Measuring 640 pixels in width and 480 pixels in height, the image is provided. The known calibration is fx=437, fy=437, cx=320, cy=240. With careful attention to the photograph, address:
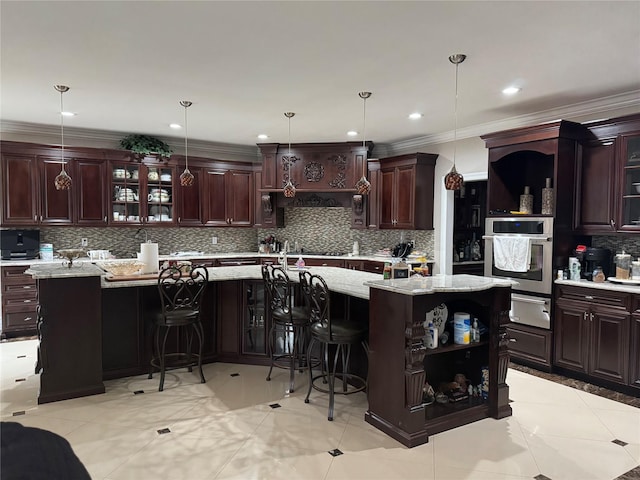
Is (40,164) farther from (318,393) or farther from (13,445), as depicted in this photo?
(13,445)

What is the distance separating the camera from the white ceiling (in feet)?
8.95

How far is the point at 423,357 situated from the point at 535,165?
326cm

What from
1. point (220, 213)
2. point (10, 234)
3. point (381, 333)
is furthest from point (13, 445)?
point (220, 213)

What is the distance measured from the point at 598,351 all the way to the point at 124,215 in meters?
6.18

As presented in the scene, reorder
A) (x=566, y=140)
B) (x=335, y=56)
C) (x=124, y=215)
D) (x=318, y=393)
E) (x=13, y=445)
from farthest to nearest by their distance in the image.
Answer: (x=124, y=215), (x=566, y=140), (x=318, y=393), (x=335, y=56), (x=13, y=445)

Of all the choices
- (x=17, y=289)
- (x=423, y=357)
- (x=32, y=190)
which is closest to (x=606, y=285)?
(x=423, y=357)

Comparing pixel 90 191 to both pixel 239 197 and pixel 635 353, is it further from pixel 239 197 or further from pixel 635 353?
pixel 635 353

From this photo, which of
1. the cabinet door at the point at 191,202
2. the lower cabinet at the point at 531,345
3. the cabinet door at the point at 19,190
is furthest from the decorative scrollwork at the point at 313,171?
the cabinet door at the point at 19,190

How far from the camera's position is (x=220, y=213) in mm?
7285

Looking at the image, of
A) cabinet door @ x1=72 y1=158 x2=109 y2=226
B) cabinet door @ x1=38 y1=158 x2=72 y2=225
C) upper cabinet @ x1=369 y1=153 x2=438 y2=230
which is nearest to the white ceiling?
cabinet door @ x1=38 y1=158 x2=72 y2=225

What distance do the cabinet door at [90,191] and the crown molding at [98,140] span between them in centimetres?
40

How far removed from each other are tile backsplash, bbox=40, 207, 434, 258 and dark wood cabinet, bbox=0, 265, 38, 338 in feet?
2.95

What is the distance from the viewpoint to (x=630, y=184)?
413 cm

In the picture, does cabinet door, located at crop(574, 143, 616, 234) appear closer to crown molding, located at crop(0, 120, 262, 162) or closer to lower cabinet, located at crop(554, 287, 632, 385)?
lower cabinet, located at crop(554, 287, 632, 385)
